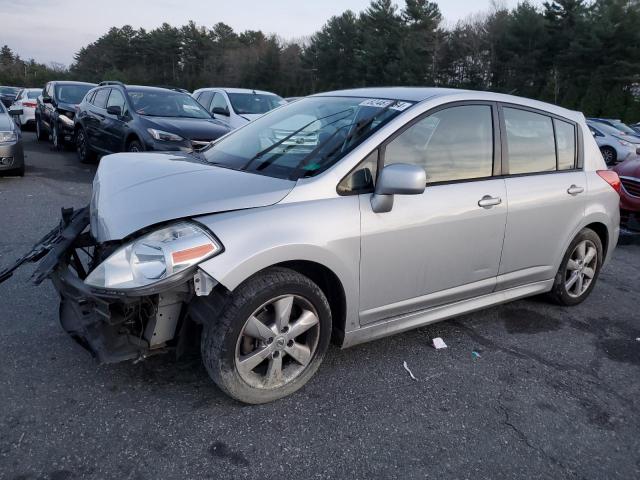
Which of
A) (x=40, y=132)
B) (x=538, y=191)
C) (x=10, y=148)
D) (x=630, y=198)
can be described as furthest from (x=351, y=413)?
(x=40, y=132)

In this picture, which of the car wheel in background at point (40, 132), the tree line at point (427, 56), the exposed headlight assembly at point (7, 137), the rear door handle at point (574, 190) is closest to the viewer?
the rear door handle at point (574, 190)

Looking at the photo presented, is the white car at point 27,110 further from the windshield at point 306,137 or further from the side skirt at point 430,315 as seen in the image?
the side skirt at point 430,315

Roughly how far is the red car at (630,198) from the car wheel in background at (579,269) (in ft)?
10.0

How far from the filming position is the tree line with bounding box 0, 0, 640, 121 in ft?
113

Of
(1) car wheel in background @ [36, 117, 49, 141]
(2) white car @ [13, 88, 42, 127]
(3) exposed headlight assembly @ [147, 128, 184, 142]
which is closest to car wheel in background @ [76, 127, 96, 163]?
(3) exposed headlight assembly @ [147, 128, 184, 142]

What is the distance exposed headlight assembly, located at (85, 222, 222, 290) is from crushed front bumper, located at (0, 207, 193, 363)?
52 millimetres

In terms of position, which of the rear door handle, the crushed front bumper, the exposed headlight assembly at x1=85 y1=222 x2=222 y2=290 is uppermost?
the rear door handle

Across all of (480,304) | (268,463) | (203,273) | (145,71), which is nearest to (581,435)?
(480,304)

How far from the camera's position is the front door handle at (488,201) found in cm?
367

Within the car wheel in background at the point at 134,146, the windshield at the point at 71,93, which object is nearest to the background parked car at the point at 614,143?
the car wheel in background at the point at 134,146

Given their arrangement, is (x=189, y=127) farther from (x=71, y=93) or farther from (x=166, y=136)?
(x=71, y=93)

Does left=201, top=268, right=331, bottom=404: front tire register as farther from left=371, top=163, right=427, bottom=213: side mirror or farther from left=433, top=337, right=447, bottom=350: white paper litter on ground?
left=433, top=337, right=447, bottom=350: white paper litter on ground

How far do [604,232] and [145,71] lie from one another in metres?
80.8

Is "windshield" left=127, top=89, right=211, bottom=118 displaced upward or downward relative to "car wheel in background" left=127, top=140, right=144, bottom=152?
upward
